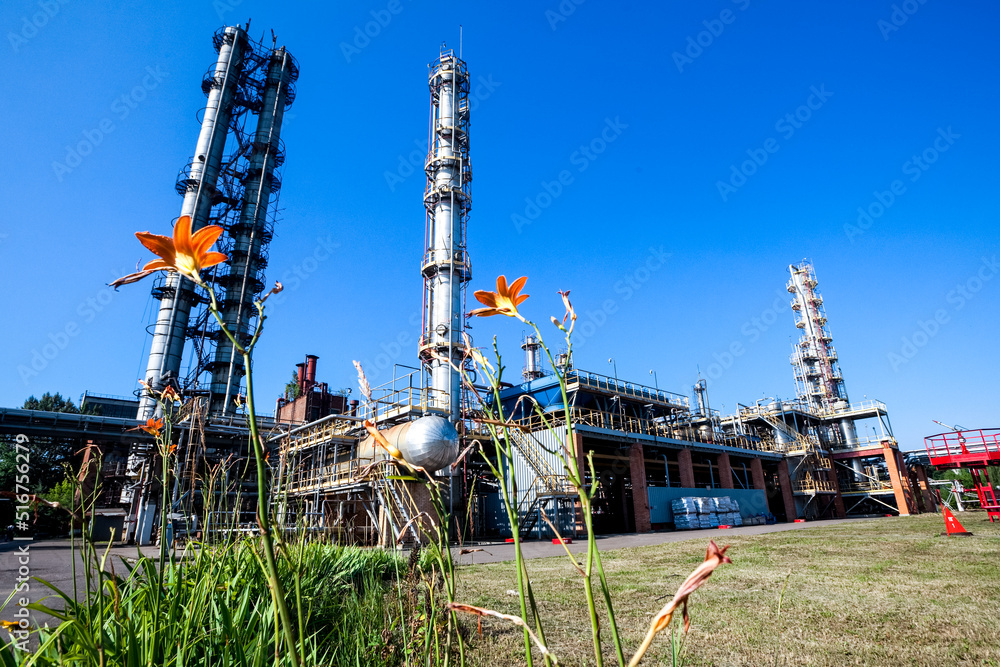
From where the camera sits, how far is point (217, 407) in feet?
99.0

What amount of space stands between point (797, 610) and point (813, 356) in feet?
167

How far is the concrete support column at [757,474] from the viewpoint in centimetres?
3095

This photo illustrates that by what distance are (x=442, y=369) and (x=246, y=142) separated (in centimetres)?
2661

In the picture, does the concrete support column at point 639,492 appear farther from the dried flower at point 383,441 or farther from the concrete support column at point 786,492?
the dried flower at point 383,441

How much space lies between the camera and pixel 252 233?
34031 mm

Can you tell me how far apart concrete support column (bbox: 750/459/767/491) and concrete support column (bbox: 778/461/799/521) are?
2.86 metres

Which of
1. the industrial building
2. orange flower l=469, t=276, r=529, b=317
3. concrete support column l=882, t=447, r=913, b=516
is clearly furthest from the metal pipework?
orange flower l=469, t=276, r=529, b=317

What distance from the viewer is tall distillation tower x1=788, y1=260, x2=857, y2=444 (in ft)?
152

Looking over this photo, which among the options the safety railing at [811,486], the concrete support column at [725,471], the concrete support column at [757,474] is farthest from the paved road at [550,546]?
the safety railing at [811,486]

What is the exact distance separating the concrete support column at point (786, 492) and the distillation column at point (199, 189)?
3669 cm

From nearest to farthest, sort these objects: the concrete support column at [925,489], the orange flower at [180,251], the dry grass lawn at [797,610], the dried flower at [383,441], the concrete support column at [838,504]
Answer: the orange flower at [180,251]
the dried flower at [383,441]
the dry grass lawn at [797,610]
the concrete support column at [838,504]
the concrete support column at [925,489]

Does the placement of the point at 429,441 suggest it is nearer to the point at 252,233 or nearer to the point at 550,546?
the point at 550,546

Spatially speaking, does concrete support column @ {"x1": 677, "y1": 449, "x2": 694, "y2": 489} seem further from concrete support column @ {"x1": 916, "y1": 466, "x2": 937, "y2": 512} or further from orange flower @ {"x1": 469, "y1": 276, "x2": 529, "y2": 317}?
orange flower @ {"x1": 469, "y1": 276, "x2": 529, "y2": 317}

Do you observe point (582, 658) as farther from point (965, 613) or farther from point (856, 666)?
point (965, 613)
